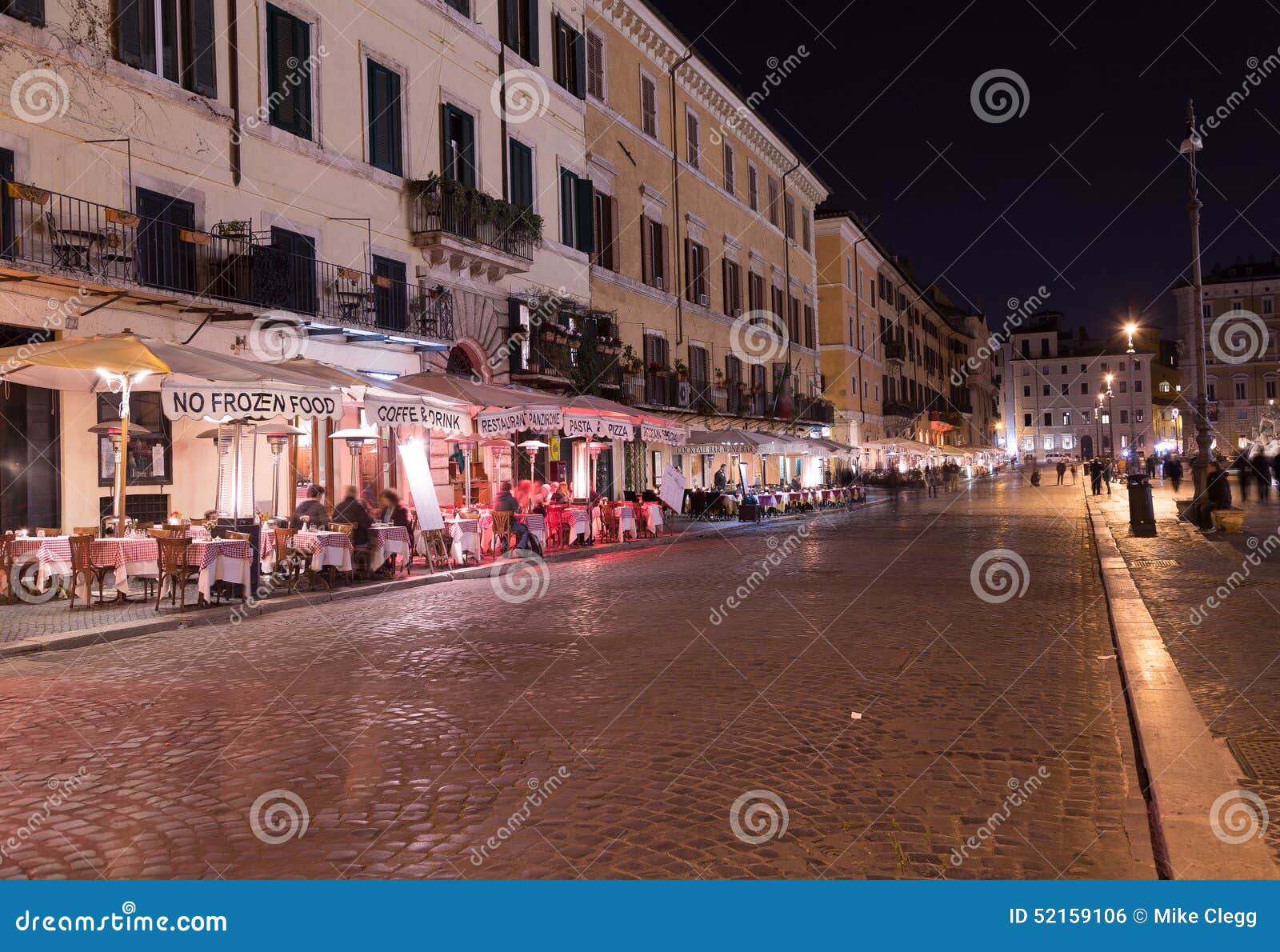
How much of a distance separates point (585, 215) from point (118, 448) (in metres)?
16.7

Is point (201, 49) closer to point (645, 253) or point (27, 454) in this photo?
point (27, 454)

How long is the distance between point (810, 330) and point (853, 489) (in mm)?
10929

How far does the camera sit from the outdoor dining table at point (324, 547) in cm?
1405

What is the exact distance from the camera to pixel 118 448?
1391cm

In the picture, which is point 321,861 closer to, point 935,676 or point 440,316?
point 935,676

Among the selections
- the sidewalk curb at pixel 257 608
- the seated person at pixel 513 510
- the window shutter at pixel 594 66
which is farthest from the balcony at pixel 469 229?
the window shutter at pixel 594 66

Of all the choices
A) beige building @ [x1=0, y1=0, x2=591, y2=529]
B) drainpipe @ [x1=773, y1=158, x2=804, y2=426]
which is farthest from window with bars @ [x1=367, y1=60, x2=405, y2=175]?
drainpipe @ [x1=773, y1=158, x2=804, y2=426]

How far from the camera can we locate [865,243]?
5853 centimetres

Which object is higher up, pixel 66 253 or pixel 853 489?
pixel 66 253

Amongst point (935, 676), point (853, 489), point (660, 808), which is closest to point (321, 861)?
point (660, 808)

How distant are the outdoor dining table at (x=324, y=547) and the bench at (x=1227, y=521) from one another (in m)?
15.7

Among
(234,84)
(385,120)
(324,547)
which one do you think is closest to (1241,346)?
(385,120)

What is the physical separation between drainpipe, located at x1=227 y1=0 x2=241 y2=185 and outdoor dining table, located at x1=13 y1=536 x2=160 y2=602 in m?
7.12

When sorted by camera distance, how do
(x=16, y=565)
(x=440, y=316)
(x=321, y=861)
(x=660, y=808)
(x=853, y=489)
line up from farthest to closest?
1. (x=853, y=489)
2. (x=440, y=316)
3. (x=16, y=565)
4. (x=660, y=808)
5. (x=321, y=861)
